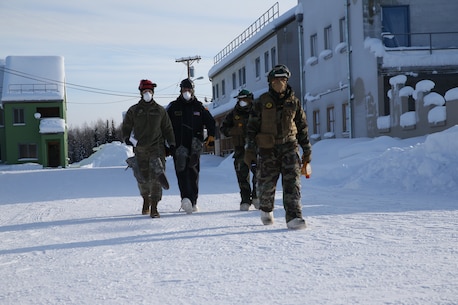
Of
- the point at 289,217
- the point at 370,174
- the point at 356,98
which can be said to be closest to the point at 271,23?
the point at 356,98

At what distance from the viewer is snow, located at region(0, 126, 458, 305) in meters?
3.66

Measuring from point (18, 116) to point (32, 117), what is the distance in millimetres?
1040

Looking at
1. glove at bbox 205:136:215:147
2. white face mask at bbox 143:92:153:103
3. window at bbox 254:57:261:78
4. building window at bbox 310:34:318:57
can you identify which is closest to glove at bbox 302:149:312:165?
glove at bbox 205:136:215:147

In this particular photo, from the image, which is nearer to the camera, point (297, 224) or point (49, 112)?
point (297, 224)

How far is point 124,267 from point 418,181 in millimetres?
7052

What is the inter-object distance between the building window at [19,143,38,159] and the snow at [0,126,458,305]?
34631mm

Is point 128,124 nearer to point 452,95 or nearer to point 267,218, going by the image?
point 267,218

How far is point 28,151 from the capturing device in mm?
43594

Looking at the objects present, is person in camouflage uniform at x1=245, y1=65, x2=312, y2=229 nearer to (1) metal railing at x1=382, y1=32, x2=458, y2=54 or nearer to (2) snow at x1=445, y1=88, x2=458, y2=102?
(2) snow at x1=445, y1=88, x2=458, y2=102

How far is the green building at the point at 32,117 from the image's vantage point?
43.2m

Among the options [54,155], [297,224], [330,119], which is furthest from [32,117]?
[297,224]

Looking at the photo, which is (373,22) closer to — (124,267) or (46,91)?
(124,267)

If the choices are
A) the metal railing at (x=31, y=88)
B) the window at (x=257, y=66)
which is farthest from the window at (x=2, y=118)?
the window at (x=257, y=66)

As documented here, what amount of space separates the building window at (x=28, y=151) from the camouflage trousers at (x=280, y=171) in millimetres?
39668
